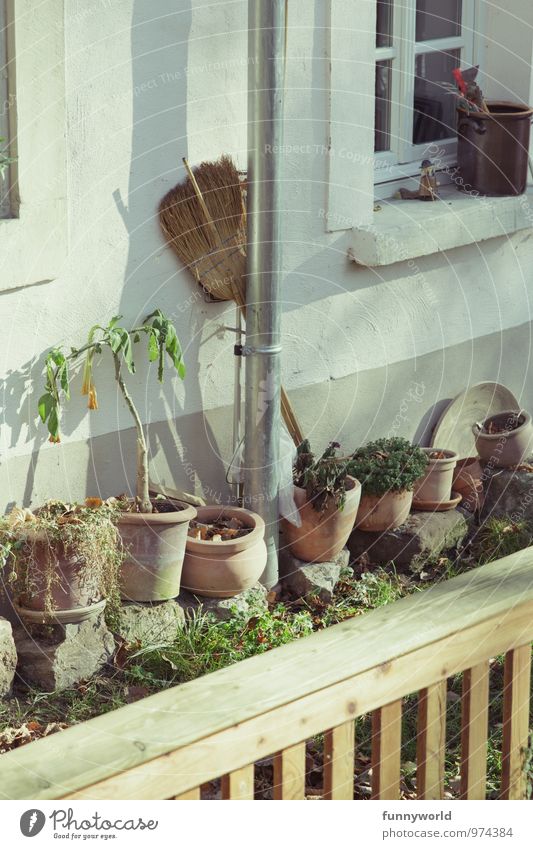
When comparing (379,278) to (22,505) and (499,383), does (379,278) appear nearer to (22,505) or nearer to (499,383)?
(499,383)

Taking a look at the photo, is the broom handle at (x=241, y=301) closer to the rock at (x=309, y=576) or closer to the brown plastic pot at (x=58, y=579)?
the rock at (x=309, y=576)

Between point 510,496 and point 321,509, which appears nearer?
point 321,509

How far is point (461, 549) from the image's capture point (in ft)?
15.0

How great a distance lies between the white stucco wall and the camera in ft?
11.8

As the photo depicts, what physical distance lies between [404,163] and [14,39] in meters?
2.05

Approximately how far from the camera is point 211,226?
390 centimetres

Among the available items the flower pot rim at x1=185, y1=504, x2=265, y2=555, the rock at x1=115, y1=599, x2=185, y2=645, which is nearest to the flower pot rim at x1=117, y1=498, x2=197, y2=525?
the flower pot rim at x1=185, y1=504, x2=265, y2=555

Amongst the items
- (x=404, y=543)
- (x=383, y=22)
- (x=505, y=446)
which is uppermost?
(x=383, y=22)

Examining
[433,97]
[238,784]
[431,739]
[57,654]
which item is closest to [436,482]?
[433,97]

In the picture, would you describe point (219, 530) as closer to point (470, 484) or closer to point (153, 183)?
point (153, 183)

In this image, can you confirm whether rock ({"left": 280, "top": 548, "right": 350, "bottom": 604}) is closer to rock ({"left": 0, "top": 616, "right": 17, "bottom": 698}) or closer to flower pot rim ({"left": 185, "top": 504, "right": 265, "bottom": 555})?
flower pot rim ({"left": 185, "top": 504, "right": 265, "bottom": 555})

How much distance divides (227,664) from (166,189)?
152cm
